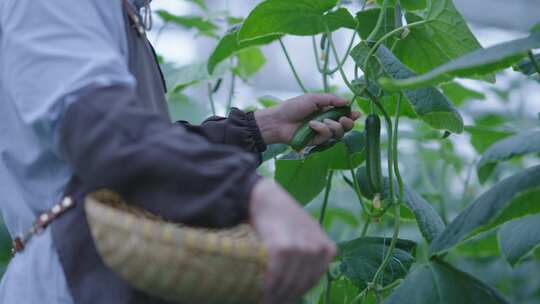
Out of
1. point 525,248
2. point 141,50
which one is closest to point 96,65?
point 141,50

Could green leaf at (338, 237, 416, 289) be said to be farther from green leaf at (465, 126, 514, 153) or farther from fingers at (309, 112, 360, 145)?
green leaf at (465, 126, 514, 153)

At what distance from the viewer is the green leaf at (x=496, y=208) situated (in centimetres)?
94

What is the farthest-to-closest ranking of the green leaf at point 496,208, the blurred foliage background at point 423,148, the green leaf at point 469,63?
the blurred foliage background at point 423,148 → the green leaf at point 496,208 → the green leaf at point 469,63

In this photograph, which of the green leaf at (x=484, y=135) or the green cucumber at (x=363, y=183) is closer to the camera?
the green cucumber at (x=363, y=183)

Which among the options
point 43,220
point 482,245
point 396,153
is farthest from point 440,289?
point 482,245

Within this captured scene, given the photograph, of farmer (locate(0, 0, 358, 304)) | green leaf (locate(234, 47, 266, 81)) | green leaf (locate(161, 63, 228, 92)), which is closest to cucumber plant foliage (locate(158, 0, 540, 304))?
green leaf (locate(161, 63, 228, 92))

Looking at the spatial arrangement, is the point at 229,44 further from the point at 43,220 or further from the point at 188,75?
the point at 43,220

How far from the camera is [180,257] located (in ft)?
2.21

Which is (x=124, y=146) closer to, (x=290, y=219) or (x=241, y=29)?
(x=290, y=219)

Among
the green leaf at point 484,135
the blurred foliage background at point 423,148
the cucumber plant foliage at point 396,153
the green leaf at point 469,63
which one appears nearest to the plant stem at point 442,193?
the blurred foliage background at point 423,148

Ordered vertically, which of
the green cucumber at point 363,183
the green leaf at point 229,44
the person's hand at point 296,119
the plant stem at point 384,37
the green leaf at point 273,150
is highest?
the plant stem at point 384,37

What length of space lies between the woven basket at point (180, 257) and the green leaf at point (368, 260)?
0.46 metres

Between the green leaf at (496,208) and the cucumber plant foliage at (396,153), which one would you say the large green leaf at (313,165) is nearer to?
the cucumber plant foliage at (396,153)

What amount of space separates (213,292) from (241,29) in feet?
1.64
